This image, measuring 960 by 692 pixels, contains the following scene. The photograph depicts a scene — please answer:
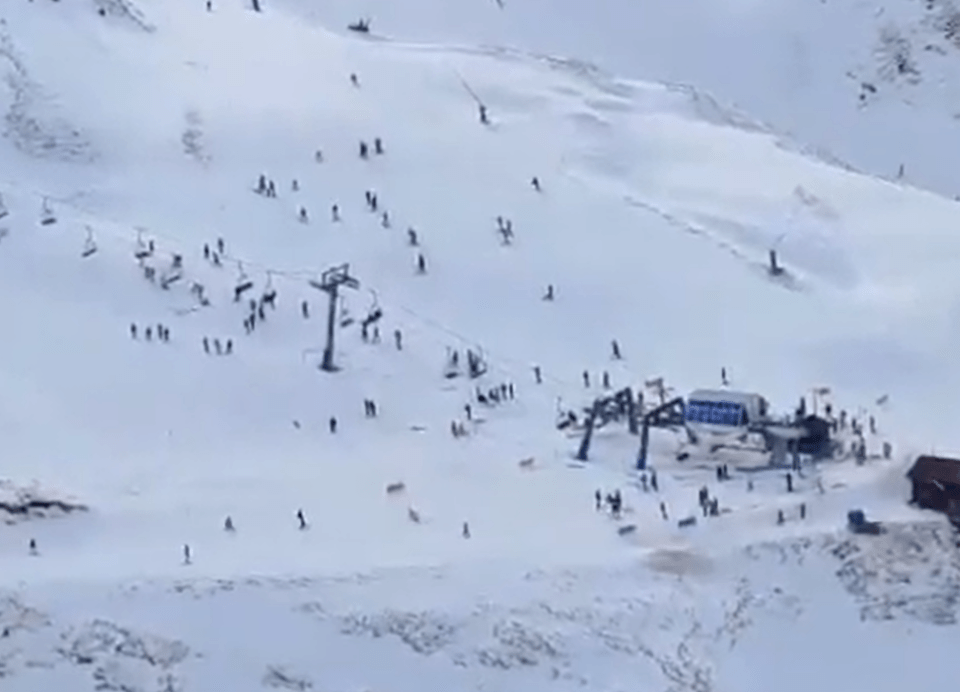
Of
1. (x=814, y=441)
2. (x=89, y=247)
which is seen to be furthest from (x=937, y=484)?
(x=89, y=247)

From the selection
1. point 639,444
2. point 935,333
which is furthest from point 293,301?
point 935,333

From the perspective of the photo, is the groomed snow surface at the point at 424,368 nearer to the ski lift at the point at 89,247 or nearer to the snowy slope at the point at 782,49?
the ski lift at the point at 89,247

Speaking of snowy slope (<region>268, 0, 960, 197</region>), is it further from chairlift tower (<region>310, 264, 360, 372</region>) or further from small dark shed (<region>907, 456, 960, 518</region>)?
small dark shed (<region>907, 456, 960, 518</region>)

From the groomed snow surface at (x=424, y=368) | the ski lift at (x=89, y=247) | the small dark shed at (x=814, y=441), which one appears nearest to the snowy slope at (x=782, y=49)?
the groomed snow surface at (x=424, y=368)

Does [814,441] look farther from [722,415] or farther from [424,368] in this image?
[424,368]

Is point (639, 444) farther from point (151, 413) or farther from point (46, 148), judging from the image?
point (46, 148)

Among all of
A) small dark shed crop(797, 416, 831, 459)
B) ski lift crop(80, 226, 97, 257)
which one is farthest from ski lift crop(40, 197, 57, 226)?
small dark shed crop(797, 416, 831, 459)
